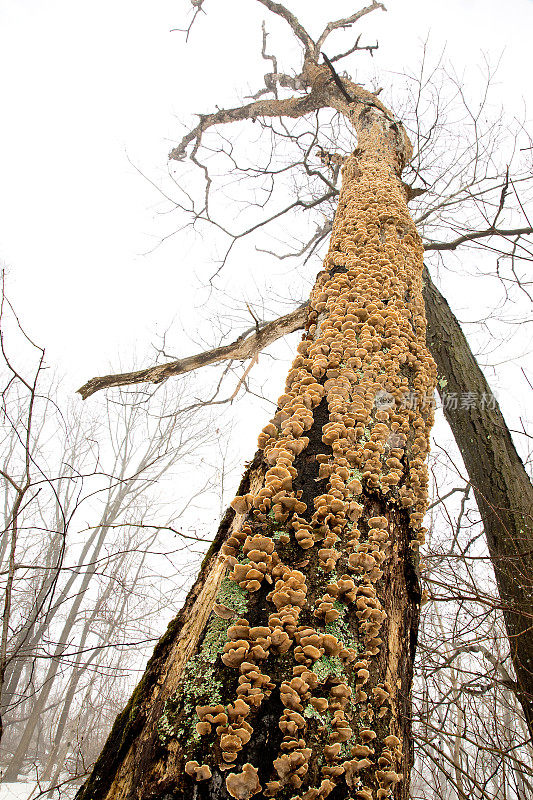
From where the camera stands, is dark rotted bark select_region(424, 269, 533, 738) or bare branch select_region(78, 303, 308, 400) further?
bare branch select_region(78, 303, 308, 400)

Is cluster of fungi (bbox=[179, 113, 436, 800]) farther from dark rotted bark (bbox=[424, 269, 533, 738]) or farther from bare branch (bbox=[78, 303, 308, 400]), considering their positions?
dark rotted bark (bbox=[424, 269, 533, 738])

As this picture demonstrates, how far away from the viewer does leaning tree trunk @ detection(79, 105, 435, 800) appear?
855mm

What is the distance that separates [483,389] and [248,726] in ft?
10.4

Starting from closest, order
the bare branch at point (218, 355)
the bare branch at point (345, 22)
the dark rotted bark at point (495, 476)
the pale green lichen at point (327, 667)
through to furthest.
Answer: the pale green lichen at point (327, 667)
the dark rotted bark at point (495, 476)
the bare branch at point (218, 355)
the bare branch at point (345, 22)

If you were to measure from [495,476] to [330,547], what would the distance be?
91.3 inches

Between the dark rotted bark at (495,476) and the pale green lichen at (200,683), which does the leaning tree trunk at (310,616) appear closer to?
the pale green lichen at (200,683)

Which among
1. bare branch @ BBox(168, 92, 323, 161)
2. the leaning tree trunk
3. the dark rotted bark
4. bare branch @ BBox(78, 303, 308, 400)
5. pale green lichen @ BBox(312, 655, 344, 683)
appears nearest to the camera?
the leaning tree trunk

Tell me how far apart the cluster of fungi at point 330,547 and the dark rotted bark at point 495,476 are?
1.31m

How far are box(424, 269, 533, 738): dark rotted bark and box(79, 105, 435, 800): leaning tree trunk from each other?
4.36ft

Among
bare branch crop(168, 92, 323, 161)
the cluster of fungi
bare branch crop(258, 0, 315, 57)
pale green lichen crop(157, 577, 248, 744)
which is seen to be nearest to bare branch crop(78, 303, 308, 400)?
the cluster of fungi

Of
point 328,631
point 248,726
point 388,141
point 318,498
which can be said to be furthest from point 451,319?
point 248,726

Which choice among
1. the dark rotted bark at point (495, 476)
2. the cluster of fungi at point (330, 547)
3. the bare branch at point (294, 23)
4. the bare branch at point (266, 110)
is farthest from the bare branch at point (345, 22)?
the cluster of fungi at point (330, 547)

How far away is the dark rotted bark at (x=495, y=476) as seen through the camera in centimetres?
243

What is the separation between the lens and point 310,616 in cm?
105
